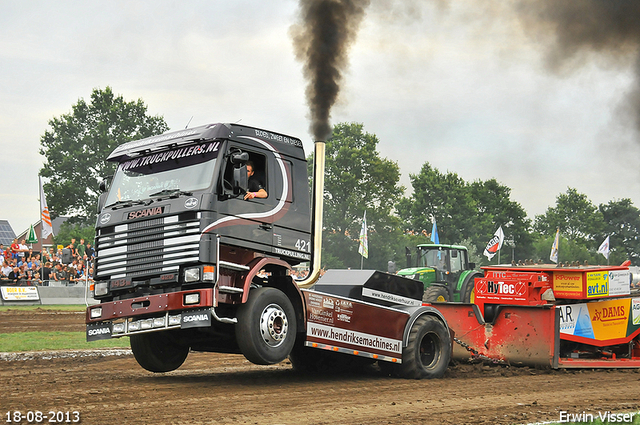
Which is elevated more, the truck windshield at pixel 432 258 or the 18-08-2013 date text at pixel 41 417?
the truck windshield at pixel 432 258

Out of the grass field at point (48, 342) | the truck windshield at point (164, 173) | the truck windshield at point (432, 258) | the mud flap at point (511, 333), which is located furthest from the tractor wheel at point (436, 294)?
the truck windshield at point (164, 173)

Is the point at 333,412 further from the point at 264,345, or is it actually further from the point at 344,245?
the point at 344,245

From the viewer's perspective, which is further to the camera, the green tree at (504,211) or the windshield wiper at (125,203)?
the green tree at (504,211)

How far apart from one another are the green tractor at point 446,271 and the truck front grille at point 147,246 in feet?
51.3

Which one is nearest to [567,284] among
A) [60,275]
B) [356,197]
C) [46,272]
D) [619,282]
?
[619,282]

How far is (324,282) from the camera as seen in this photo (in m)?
10.8

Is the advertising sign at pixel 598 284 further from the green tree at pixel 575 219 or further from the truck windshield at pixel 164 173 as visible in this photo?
the green tree at pixel 575 219

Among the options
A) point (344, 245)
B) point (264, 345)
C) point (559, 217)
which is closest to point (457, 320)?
point (264, 345)

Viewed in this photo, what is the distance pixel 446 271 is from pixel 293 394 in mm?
16401

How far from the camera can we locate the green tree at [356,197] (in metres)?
69.3

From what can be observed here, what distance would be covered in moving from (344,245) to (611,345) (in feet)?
186

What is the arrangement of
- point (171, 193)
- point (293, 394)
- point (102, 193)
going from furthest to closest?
point (102, 193) → point (171, 193) → point (293, 394)

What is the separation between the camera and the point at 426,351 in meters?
11.1

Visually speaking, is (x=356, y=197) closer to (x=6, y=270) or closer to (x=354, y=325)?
(x=6, y=270)
